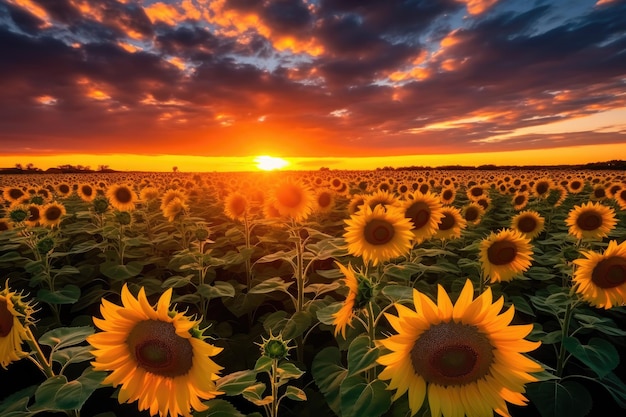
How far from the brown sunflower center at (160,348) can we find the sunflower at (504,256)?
423cm

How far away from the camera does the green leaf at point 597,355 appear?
3.39 meters

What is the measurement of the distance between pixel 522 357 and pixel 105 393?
4.40m

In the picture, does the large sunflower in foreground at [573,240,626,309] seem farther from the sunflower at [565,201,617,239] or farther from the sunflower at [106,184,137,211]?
the sunflower at [106,184,137,211]

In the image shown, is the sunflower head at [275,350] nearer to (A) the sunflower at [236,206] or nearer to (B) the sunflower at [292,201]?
(B) the sunflower at [292,201]

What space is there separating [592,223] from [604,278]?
11.8 ft

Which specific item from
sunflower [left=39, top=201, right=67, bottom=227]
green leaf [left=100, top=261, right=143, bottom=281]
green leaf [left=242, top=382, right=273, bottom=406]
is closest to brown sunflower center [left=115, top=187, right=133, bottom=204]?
sunflower [left=39, top=201, right=67, bottom=227]

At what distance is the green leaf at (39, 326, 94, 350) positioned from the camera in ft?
8.61

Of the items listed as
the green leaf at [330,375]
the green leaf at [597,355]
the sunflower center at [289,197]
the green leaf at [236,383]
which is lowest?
the green leaf at [597,355]

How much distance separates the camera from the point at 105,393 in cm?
434

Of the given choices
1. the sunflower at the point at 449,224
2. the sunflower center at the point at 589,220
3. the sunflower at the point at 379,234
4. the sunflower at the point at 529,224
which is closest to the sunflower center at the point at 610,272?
the sunflower at the point at 379,234

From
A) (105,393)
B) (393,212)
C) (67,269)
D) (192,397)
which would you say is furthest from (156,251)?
(192,397)

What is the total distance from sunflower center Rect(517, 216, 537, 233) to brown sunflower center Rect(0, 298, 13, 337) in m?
7.99

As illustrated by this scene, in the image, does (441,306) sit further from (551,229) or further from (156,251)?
(551,229)

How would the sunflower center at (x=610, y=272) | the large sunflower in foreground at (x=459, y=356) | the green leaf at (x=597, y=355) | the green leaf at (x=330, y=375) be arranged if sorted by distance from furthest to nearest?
the sunflower center at (x=610, y=272) → the green leaf at (x=597, y=355) → the green leaf at (x=330, y=375) → the large sunflower in foreground at (x=459, y=356)
